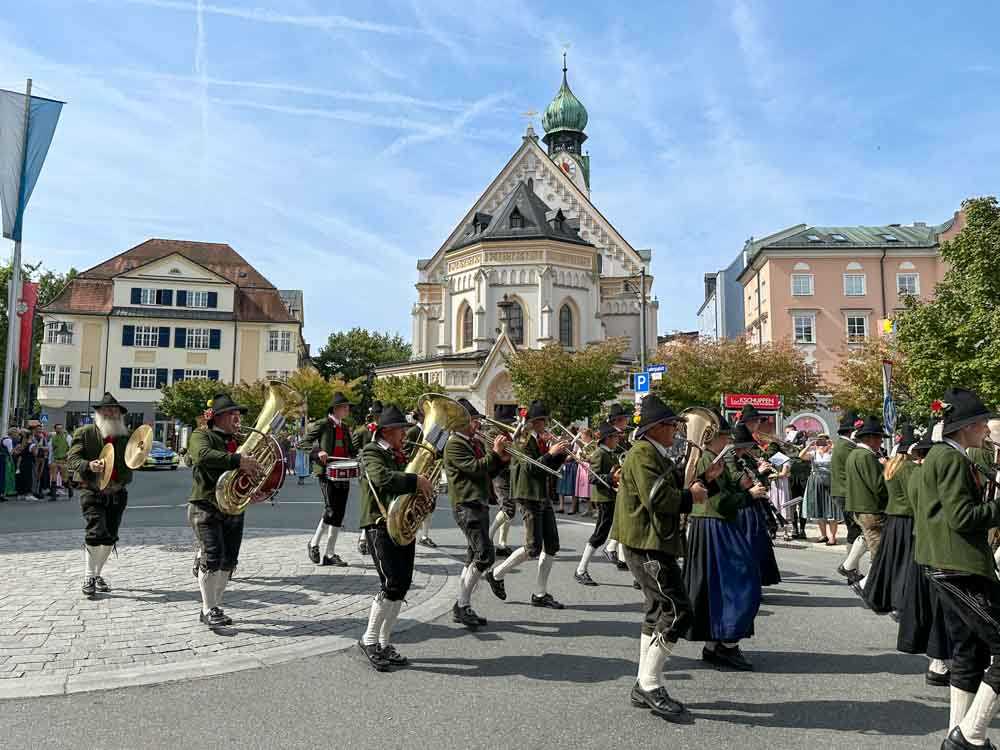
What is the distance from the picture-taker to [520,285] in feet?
165

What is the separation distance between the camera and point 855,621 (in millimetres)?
7531

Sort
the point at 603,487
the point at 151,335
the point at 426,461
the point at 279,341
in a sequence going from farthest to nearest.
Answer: the point at 279,341
the point at 151,335
the point at 603,487
the point at 426,461

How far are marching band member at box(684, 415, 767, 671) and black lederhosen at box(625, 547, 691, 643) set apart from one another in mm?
713

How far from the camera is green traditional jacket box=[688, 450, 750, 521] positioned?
610 centimetres

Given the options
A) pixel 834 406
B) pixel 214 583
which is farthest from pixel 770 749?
pixel 834 406

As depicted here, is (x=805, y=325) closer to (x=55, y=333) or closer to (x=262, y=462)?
(x=262, y=462)

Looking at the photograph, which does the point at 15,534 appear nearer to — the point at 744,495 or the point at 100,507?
the point at 100,507

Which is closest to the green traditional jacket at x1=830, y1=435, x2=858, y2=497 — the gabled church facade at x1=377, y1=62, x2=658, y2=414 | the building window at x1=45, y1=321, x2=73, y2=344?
the gabled church facade at x1=377, y1=62, x2=658, y2=414

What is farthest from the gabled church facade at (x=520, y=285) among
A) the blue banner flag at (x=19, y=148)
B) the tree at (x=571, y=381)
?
the blue banner flag at (x=19, y=148)

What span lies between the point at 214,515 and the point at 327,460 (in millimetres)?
3393

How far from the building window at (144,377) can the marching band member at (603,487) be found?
5130cm

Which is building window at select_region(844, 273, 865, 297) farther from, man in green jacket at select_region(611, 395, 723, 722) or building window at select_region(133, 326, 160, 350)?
man in green jacket at select_region(611, 395, 723, 722)

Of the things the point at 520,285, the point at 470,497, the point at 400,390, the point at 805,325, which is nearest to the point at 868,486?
the point at 470,497

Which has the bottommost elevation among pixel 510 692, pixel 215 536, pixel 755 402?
pixel 510 692
